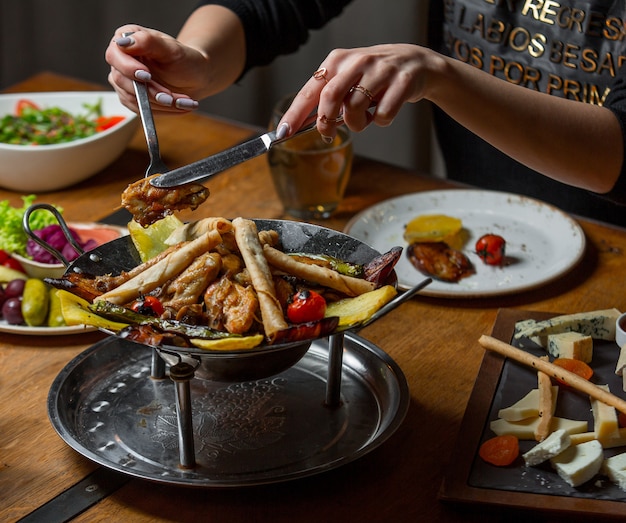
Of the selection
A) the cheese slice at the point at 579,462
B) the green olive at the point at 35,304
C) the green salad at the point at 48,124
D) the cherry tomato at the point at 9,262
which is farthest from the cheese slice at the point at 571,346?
the green salad at the point at 48,124

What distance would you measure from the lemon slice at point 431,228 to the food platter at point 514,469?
1.47 feet

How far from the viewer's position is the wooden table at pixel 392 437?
1194mm

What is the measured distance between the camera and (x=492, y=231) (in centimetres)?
195

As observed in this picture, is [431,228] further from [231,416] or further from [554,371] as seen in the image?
[231,416]

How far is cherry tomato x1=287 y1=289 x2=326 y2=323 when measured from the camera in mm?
1229

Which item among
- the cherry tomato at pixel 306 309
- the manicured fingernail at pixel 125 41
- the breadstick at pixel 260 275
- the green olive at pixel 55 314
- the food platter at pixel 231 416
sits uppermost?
the manicured fingernail at pixel 125 41

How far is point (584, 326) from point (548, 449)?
14.9 inches

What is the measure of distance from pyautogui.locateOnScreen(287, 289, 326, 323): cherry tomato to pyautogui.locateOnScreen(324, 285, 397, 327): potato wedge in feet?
0.06

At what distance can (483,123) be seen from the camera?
1.58 m

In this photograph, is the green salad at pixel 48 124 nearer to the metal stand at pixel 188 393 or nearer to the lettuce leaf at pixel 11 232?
the lettuce leaf at pixel 11 232

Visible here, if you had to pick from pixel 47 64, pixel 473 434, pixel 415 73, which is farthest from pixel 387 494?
pixel 47 64

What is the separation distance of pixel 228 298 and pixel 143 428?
262 mm

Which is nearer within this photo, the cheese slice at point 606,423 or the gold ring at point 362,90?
the cheese slice at point 606,423

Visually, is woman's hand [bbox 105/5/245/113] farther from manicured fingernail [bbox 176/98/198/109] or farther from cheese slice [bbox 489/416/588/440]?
cheese slice [bbox 489/416/588/440]
